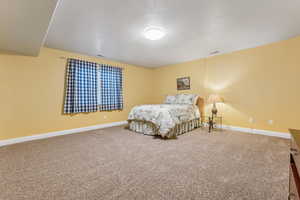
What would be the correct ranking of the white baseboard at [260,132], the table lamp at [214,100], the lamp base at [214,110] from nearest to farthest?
the white baseboard at [260,132] < the table lamp at [214,100] < the lamp base at [214,110]

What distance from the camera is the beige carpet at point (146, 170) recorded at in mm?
1351

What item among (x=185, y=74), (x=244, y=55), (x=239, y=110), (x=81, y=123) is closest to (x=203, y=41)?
(x=244, y=55)

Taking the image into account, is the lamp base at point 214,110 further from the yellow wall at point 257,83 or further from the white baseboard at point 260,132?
the white baseboard at point 260,132

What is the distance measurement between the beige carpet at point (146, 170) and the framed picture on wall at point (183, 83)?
2381mm

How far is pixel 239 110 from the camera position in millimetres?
3635

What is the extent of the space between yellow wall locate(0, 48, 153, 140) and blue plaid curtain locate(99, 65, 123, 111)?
53 centimetres

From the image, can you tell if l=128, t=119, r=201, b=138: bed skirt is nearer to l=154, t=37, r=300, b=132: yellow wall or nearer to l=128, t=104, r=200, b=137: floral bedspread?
l=128, t=104, r=200, b=137: floral bedspread

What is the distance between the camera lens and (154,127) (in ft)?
10.9

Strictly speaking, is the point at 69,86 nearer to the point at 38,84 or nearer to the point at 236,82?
the point at 38,84

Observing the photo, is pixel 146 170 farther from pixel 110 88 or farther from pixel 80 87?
pixel 110 88

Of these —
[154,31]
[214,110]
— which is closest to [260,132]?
[214,110]

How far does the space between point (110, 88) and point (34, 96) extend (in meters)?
1.93

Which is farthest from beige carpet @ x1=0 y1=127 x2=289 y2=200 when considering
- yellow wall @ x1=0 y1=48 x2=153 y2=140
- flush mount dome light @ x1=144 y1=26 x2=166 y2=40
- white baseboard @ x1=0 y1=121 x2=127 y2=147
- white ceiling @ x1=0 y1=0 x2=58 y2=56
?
flush mount dome light @ x1=144 y1=26 x2=166 y2=40

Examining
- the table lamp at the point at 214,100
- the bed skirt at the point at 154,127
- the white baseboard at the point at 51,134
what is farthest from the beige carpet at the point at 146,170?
the table lamp at the point at 214,100
